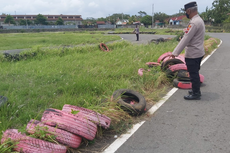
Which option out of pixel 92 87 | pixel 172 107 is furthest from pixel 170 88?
pixel 92 87

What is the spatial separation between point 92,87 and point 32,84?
5.69ft

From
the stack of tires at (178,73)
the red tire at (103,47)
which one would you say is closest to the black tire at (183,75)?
the stack of tires at (178,73)

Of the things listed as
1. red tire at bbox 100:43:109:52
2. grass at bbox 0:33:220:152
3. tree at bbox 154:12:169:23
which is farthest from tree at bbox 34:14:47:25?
grass at bbox 0:33:220:152

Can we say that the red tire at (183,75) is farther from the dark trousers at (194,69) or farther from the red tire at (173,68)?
the dark trousers at (194,69)

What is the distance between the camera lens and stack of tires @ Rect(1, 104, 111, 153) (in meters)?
2.62

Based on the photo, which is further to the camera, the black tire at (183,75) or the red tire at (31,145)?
the black tire at (183,75)

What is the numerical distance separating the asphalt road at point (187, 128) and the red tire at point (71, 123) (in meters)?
0.54

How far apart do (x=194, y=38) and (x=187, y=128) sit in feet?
6.95

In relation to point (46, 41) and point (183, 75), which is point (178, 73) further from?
point (46, 41)

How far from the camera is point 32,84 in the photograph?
18.1ft

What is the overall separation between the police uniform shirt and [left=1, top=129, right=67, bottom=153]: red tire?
134 inches

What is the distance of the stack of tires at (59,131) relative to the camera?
103 inches

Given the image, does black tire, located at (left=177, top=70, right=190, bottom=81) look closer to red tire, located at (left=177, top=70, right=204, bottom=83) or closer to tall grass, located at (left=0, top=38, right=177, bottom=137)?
red tire, located at (left=177, top=70, right=204, bottom=83)

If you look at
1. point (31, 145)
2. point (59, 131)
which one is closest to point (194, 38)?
point (59, 131)
